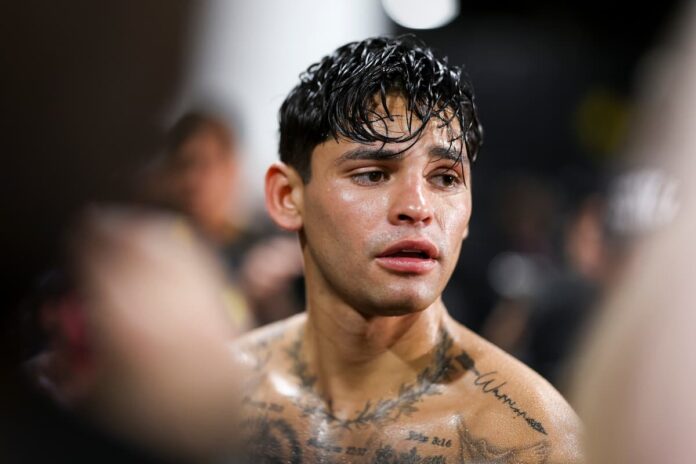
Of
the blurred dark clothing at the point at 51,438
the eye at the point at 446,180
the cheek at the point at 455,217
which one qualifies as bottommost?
the blurred dark clothing at the point at 51,438

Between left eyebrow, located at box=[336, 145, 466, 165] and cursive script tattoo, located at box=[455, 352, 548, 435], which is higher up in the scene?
left eyebrow, located at box=[336, 145, 466, 165]

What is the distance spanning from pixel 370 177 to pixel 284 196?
23cm

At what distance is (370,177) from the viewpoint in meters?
1.33

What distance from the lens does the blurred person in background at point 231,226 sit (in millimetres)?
1757

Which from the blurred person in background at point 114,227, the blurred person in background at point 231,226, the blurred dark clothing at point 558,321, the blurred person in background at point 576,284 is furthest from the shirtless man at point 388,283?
the blurred dark clothing at point 558,321

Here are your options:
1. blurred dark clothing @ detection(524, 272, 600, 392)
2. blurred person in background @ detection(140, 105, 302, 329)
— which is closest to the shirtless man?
blurred person in background @ detection(140, 105, 302, 329)

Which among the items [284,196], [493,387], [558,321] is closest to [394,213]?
[284,196]

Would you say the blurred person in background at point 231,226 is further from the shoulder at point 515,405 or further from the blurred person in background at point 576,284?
the blurred person in background at point 576,284

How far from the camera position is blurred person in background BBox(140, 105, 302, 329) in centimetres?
176

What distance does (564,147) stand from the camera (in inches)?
147

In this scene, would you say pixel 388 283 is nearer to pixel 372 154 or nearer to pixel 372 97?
pixel 372 154

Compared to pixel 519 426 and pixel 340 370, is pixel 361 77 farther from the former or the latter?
pixel 519 426

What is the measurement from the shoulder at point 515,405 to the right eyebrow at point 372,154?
0.45 meters

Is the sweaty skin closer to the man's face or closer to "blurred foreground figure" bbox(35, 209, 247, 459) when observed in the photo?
the man's face
